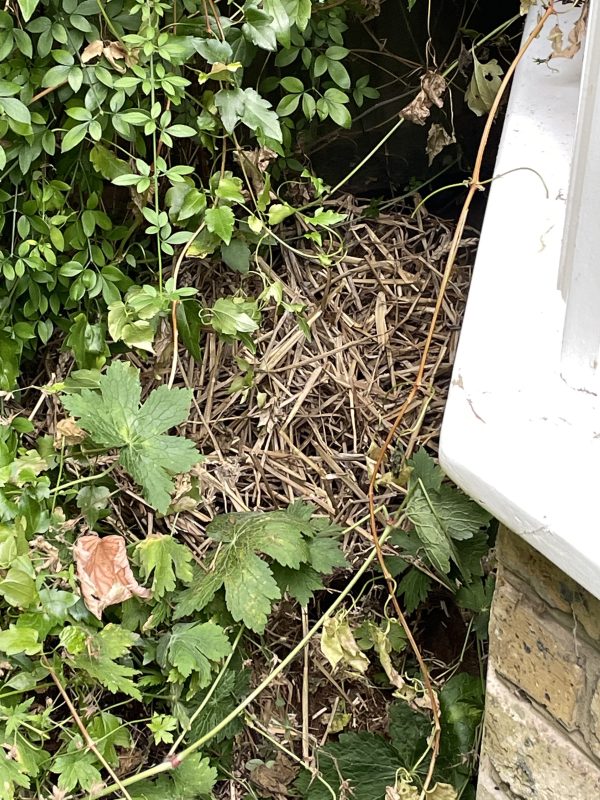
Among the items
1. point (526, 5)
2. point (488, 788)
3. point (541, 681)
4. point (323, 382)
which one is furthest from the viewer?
point (323, 382)

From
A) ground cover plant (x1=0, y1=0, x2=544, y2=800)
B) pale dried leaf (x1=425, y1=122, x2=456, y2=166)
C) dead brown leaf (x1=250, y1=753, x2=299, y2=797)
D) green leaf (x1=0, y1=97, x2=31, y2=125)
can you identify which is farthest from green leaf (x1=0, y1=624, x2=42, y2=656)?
pale dried leaf (x1=425, y1=122, x2=456, y2=166)

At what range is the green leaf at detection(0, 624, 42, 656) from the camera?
1100 mm

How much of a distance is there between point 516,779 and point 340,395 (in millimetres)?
697

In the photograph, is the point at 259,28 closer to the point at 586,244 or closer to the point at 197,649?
the point at 586,244

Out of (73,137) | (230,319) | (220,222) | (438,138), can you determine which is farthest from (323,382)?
(73,137)

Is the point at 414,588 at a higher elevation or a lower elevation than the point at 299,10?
lower

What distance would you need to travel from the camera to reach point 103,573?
1.21m

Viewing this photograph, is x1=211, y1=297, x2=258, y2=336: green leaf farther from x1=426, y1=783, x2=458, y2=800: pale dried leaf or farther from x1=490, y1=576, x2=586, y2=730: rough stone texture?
x1=426, y1=783, x2=458, y2=800: pale dried leaf

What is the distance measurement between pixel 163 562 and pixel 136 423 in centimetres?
21

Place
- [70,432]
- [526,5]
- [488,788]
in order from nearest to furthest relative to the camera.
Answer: [488,788], [526,5], [70,432]

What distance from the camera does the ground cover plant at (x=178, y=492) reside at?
3.85 ft

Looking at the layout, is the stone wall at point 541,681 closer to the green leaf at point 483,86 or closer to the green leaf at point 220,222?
the green leaf at point 220,222

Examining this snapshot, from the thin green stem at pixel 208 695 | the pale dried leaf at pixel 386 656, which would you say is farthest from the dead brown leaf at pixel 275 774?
the pale dried leaf at pixel 386 656

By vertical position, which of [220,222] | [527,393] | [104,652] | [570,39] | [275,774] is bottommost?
[275,774]
